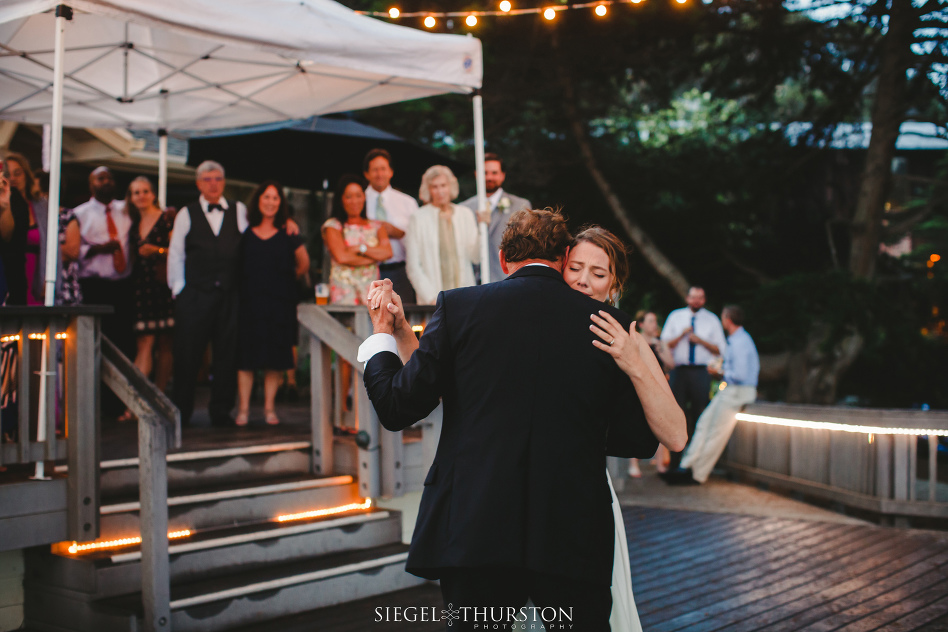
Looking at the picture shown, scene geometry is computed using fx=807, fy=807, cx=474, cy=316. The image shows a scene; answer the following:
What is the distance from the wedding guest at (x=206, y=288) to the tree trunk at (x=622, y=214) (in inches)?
241

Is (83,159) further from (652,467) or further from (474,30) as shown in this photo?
(652,467)

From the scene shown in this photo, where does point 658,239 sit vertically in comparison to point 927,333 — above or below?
above

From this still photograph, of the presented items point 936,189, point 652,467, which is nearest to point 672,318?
point 652,467

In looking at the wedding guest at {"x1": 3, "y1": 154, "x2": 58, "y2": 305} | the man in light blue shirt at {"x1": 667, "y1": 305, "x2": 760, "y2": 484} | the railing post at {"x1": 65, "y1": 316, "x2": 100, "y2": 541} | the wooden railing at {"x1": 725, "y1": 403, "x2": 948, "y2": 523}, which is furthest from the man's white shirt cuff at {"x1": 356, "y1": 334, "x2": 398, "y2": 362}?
the man in light blue shirt at {"x1": 667, "y1": 305, "x2": 760, "y2": 484}

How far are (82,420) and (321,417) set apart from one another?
1.58m

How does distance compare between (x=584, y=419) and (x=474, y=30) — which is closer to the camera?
(x=584, y=419)

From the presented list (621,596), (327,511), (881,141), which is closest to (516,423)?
(621,596)

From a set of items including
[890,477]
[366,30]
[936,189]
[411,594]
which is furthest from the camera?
[936,189]

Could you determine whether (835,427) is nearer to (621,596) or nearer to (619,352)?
(621,596)

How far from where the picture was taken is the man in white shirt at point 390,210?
607cm

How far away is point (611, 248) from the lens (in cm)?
275

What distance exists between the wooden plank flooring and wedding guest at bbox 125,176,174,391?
2772 mm

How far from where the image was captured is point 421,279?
221 inches

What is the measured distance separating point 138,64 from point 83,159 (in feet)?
11.2
